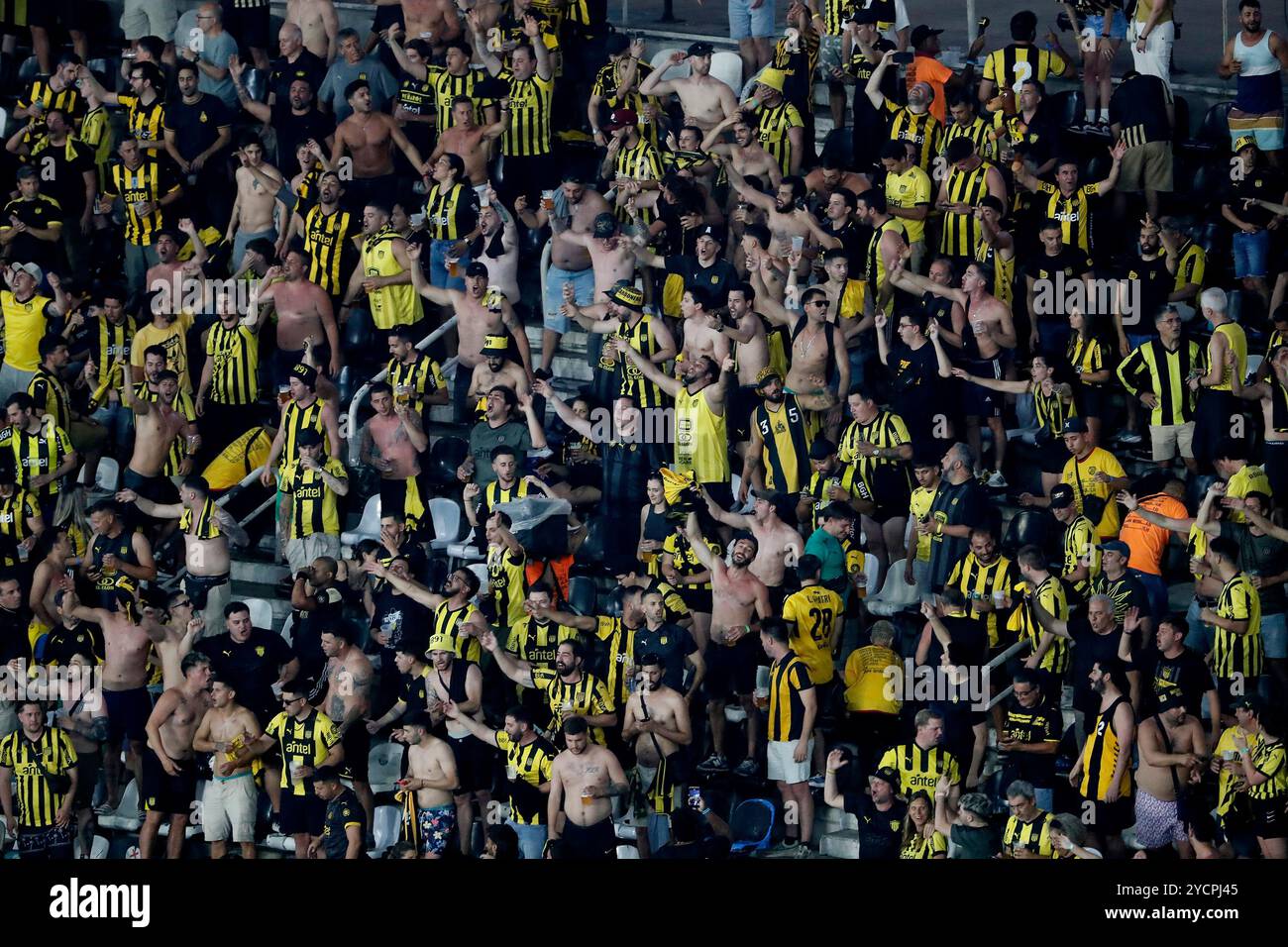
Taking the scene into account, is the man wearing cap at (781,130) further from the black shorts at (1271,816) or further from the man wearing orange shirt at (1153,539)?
the black shorts at (1271,816)

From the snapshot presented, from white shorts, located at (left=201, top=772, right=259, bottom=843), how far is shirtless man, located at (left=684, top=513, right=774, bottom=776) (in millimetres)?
2616

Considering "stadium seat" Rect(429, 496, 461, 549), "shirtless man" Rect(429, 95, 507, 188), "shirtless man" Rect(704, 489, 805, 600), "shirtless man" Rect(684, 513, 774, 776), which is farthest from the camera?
"shirtless man" Rect(429, 95, 507, 188)

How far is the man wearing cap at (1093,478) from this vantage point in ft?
54.0

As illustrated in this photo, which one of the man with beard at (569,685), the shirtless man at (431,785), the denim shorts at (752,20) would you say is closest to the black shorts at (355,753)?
the shirtless man at (431,785)

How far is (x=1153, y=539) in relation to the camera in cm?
1625

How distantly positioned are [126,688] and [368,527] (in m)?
1.75

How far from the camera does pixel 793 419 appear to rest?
56.0 ft

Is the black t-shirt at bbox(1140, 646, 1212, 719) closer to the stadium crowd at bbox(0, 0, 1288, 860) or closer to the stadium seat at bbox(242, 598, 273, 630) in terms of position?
the stadium crowd at bbox(0, 0, 1288, 860)

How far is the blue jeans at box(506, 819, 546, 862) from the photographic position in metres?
15.9

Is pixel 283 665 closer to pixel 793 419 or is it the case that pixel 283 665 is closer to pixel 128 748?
pixel 128 748

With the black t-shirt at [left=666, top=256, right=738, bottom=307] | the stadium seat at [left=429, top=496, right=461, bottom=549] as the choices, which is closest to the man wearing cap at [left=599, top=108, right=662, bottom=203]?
the black t-shirt at [left=666, top=256, right=738, bottom=307]
